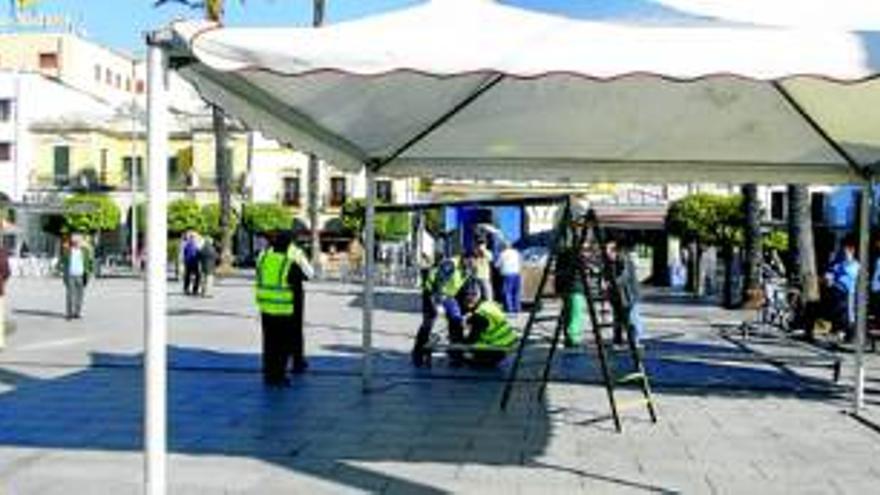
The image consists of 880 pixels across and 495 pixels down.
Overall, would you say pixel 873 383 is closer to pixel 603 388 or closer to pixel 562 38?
pixel 603 388

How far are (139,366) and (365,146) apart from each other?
15.4ft

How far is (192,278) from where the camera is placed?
1393 inches

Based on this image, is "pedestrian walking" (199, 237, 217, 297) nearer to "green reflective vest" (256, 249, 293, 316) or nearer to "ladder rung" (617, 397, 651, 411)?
"green reflective vest" (256, 249, 293, 316)

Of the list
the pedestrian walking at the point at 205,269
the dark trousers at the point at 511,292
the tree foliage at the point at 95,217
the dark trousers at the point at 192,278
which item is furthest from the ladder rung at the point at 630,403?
the tree foliage at the point at 95,217

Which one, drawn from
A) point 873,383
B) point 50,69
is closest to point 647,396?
point 873,383

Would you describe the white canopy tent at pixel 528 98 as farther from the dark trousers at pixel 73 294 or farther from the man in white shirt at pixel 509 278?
the man in white shirt at pixel 509 278

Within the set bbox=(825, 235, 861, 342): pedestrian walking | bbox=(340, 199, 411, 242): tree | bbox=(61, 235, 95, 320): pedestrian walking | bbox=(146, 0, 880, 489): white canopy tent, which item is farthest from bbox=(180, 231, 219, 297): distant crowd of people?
bbox=(340, 199, 411, 242): tree

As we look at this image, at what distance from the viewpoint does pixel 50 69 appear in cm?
9588

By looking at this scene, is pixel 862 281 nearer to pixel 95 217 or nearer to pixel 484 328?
pixel 484 328

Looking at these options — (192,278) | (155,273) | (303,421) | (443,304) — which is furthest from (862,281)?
(192,278)

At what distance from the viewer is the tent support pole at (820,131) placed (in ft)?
37.3

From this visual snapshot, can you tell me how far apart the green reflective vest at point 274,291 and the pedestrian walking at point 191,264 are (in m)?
20.4

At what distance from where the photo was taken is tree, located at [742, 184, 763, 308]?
3231cm

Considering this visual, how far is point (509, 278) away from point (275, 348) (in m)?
14.1
